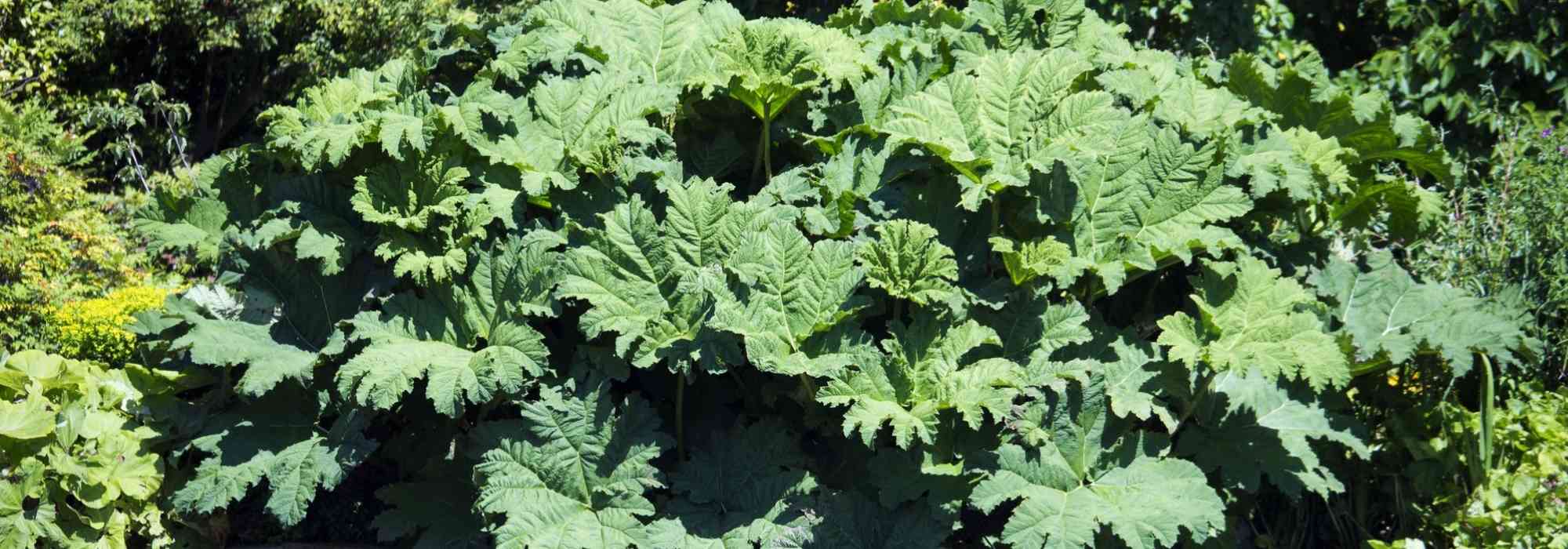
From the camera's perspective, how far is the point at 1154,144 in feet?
12.3

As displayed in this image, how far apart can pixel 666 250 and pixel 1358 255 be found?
98.3 inches

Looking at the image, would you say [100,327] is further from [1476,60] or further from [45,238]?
[1476,60]

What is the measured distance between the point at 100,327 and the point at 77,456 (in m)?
1.45

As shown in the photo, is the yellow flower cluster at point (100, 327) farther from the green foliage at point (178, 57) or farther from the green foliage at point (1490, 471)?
the green foliage at point (1490, 471)

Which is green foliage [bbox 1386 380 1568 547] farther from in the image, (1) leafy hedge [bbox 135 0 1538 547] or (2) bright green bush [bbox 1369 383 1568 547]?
(1) leafy hedge [bbox 135 0 1538 547]

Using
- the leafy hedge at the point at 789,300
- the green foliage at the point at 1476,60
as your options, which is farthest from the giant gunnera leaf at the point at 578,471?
the green foliage at the point at 1476,60

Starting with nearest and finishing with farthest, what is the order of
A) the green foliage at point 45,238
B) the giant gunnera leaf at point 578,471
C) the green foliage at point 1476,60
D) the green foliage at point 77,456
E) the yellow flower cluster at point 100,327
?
1. the giant gunnera leaf at point 578,471
2. the green foliage at point 77,456
3. the yellow flower cluster at point 100,327
4. the green foliage at point 45,238
5. the green foliage at point 1476,60

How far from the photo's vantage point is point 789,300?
3.42 metres

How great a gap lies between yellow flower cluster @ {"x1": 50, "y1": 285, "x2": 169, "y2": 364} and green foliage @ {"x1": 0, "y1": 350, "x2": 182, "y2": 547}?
2.77 feet

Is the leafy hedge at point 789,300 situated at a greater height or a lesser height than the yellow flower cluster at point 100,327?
greater

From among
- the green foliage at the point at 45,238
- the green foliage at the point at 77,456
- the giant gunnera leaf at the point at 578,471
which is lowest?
the green foliage at the point at 45,238

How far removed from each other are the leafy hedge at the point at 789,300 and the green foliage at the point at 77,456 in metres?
0.16

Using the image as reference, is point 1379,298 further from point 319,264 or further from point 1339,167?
point 319,264

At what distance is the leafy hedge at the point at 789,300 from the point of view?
3371mm
